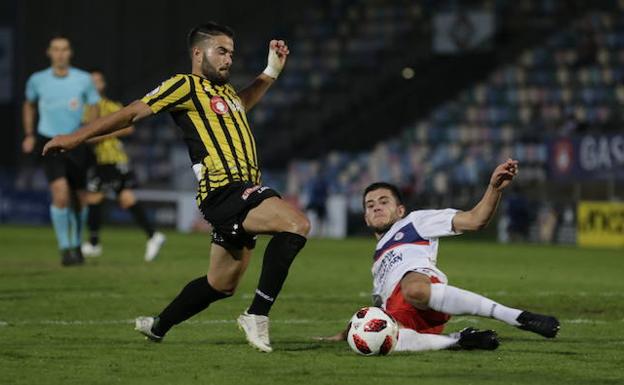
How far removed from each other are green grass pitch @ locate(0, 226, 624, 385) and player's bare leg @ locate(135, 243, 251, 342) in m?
0.13

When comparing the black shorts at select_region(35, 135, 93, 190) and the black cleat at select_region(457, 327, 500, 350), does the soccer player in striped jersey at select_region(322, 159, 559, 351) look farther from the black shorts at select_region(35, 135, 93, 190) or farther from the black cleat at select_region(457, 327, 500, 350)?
the black shorts at select_region(35, 135, 93, 190)

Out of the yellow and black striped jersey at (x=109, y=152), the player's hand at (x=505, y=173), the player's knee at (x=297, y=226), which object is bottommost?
the player's knee at (x=297, y=226)

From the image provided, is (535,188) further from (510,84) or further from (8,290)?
(8,290)

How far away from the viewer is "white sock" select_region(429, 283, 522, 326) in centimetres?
722

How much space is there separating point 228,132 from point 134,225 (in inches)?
939

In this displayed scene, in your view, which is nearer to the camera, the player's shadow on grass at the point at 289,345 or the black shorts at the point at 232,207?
the black shorts at the point at 232,207

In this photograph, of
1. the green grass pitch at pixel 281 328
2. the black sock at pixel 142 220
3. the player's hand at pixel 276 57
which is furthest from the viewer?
the black sock at pixel 142 220

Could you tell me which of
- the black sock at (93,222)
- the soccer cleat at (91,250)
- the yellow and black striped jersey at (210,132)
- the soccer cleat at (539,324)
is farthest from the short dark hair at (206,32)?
the black sock at (93,222)

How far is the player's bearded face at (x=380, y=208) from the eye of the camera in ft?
26.3

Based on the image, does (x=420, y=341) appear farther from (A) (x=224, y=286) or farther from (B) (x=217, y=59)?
(B) (x=217, y=59)

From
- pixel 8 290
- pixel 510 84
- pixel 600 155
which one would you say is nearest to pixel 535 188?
pixel 600 155

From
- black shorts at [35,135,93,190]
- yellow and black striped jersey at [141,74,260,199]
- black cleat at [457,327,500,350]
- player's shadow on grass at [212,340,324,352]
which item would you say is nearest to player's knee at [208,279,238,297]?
player's shadow on grass at [212,340,324,352]

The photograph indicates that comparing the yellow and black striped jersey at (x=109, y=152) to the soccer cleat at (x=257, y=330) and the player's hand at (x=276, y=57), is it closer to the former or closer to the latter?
the player's hand at (x=276, y=57)

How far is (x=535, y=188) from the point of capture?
2719 cm
